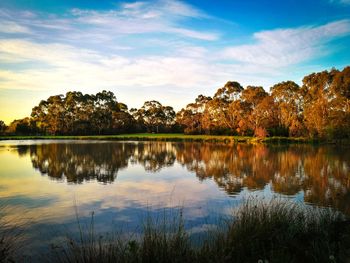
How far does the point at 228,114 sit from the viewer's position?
78.9m

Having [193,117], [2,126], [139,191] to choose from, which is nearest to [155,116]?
[193,117]

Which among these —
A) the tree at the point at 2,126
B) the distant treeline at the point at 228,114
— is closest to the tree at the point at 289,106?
the distant treeline at the point at 228,114

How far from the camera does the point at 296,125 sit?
57.6m

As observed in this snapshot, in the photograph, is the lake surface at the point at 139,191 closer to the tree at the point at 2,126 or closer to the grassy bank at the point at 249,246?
the grassy bank at the point at 249,246

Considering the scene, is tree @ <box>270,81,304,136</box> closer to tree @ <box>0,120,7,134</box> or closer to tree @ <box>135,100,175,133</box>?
tree @ <box>135,100,175,133</box>

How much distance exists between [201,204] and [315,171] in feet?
38.7

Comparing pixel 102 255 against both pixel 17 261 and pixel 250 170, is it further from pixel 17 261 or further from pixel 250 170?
pixel 250 170

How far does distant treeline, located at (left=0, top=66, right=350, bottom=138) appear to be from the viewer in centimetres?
4919

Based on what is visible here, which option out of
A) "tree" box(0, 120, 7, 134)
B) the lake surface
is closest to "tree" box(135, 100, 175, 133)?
"tree" box(0, 120, 7, 134)

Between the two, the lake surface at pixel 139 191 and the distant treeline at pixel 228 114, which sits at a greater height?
the distant treeline at pixel 228 114

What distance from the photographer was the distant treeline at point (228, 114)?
49.2 metres

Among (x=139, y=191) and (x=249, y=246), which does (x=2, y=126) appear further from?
(x=249, y=246)

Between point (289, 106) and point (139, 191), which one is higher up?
point (289, 106)

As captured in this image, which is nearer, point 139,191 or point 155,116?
point 139,191
